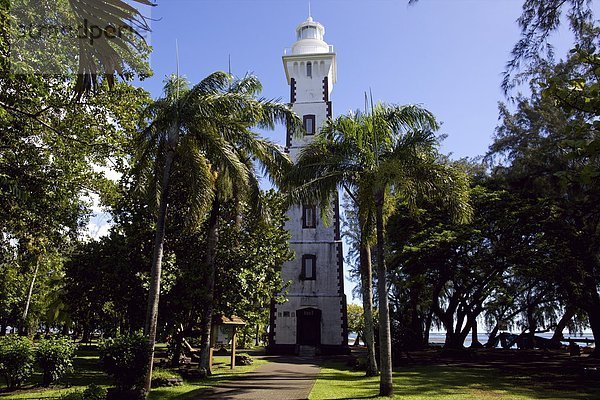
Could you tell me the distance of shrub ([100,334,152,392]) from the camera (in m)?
11.0

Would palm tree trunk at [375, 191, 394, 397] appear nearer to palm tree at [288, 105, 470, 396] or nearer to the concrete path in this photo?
palm tree at [288, 105, 470, 396]

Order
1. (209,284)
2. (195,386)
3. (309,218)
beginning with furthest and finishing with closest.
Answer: (309,218)
(209,284)
(195,386)

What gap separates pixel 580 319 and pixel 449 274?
15542mm

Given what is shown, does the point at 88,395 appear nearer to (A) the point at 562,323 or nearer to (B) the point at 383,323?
(B) the point at 383,323

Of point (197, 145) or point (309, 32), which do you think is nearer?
point (197, 145)

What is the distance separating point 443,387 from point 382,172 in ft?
22.7

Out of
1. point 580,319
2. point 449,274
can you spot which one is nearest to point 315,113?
point 449,274

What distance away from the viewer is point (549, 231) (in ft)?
69.2

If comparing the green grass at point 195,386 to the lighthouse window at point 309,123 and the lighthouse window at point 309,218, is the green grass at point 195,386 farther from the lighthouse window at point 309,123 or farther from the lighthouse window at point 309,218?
the lighthouse window at point 309,123

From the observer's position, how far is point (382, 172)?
1270cm

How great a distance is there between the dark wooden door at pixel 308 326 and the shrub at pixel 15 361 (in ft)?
59.9

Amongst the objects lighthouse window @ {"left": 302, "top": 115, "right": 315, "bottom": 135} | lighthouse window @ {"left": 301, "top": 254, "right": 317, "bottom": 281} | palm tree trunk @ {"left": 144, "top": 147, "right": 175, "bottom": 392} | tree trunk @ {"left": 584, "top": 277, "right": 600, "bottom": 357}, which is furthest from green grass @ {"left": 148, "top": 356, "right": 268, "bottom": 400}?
lighthouse window @ {"left": 302, "top": 115, "right": 315, "bottom": 135}

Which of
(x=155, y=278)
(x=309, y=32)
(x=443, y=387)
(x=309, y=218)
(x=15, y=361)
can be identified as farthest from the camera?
(x=309, y=32)

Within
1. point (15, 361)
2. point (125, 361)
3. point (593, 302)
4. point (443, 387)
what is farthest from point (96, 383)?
point (593, 302)
